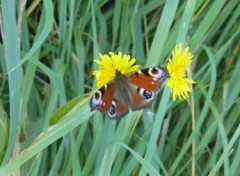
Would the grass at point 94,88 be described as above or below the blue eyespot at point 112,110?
below

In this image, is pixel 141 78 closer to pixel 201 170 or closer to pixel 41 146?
pixel 41 146

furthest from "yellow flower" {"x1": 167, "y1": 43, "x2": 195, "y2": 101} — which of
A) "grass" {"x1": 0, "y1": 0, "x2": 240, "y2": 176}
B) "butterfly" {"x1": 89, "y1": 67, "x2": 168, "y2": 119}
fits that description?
"grass" {"x1": 0, "y1": 0, "x2": 240, "y2": 176}

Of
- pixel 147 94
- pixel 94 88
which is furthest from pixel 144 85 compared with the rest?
pixel 94 88

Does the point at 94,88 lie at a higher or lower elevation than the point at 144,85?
lower

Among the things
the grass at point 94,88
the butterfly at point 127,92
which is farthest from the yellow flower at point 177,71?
the grass at point 94,88

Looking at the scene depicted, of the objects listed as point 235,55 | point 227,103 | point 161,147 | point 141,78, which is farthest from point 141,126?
point 141,78

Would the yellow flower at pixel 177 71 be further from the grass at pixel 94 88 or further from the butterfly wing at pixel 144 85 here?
the grass at pixel 94 88

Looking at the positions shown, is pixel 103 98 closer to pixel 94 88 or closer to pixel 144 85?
pixel 144 85
